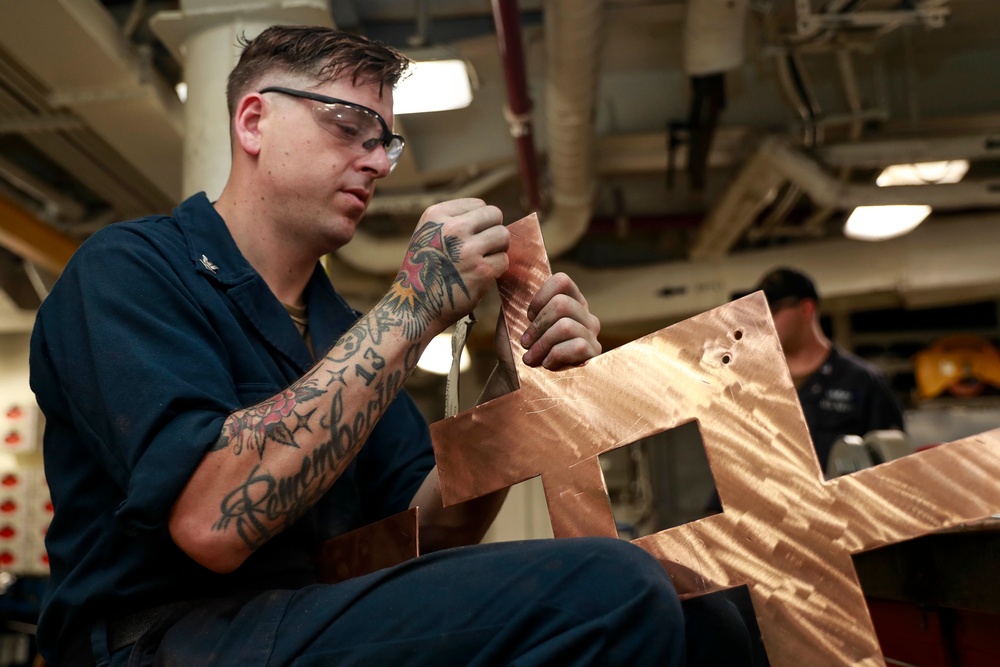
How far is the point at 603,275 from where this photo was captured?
521 centimetres

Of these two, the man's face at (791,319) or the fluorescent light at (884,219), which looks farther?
the fluorescent light at (884,219)

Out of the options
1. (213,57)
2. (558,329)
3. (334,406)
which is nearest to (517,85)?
(213,57)

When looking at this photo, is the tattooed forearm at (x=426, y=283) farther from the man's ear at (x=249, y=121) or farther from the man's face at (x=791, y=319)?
the man's face at (x=791, y=319)

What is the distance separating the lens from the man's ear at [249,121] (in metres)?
1.33

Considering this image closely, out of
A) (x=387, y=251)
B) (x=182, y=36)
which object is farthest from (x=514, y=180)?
(x=182, y=36)

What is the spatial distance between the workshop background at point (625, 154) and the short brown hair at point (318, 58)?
0.95 meters

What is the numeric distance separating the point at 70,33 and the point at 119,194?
6.03 ft

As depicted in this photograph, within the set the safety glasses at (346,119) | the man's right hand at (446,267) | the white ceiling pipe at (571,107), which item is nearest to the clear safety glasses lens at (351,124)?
the safety glasses at (346,119)

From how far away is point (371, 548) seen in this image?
3.81ft

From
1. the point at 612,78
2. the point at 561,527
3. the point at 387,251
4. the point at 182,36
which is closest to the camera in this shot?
the point at 561,527

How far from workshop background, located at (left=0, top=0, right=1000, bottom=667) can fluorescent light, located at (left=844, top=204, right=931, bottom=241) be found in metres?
0.06

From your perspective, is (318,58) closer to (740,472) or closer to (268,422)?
(268,422)

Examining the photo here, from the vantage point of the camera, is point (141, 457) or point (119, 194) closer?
point (141, 457)

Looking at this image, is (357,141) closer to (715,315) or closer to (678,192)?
(715,315)
